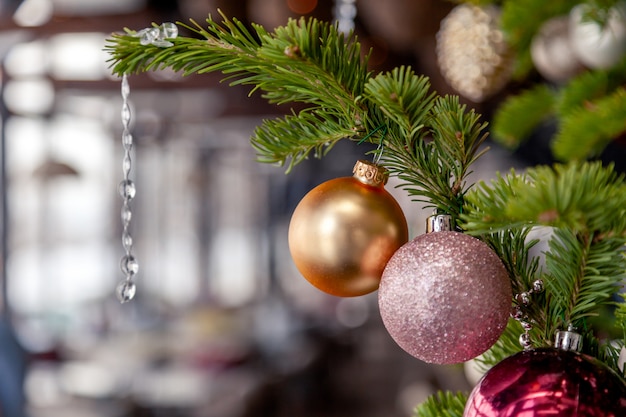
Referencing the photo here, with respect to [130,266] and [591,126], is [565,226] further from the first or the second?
[591,126]

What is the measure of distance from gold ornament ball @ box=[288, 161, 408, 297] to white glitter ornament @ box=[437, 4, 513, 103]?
0.98 meters

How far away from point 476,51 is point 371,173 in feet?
3.24

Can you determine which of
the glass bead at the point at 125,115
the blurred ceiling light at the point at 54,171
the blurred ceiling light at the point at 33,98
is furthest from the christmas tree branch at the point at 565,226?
the blurred ceiling light at the point at 33,98

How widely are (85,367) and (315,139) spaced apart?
3.96m

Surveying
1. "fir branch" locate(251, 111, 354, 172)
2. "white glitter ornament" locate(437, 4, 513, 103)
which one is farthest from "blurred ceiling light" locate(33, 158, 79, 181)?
"fir branch" locate(251, 111, 354, 172)

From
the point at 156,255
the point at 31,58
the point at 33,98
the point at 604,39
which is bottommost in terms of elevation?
the point at 156,255

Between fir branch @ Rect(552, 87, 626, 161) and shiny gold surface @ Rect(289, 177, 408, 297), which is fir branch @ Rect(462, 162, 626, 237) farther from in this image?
fir branch @ Rect(552, 87, 626, 161)

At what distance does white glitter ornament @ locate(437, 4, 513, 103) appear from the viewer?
129cm

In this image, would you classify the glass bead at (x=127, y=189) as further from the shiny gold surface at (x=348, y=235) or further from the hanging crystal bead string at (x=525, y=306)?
the hanging crystal bead string at (x=525, y=306)

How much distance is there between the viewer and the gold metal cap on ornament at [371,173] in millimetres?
396

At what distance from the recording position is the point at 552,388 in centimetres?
30

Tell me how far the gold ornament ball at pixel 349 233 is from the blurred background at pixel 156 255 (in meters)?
0.94

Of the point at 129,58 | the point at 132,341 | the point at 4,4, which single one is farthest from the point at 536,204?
the point at 4,4

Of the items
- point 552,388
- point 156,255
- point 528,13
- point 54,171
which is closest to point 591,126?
point 528,13
